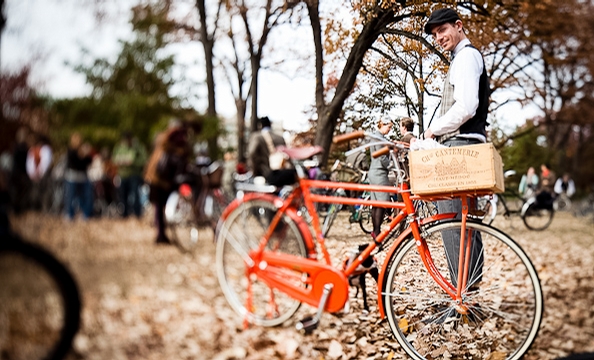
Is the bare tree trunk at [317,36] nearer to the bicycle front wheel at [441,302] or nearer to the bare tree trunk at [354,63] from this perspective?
the bare tree trunk at [354,63]

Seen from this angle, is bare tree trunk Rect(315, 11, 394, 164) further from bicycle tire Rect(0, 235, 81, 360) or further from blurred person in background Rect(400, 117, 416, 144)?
bicycle tire Rect(0, 235, 81, 360)

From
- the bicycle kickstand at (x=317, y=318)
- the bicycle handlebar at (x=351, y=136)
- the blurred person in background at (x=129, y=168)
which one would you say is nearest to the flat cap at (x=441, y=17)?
the bicycle handlebar at (x=351, y=136)

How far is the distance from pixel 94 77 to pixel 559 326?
3902mm

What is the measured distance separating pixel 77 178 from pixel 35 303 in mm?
482

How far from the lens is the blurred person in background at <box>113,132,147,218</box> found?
2125 mm

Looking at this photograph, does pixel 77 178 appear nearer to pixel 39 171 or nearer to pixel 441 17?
pixel 39 171

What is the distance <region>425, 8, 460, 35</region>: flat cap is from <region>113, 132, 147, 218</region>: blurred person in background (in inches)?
56.1

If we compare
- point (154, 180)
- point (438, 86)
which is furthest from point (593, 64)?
point (154, 180)

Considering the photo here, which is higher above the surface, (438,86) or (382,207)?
(438,86)

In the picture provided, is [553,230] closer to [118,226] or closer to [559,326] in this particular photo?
[559,326]

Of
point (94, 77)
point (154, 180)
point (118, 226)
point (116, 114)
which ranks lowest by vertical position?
point (118, 226)

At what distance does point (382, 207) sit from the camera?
9.66ft

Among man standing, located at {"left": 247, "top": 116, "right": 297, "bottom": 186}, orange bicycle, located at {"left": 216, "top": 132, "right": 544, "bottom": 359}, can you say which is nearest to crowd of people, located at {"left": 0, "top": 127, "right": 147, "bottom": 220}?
man standing, located at {"left": 247, "top": 116, "right": 297, "bottom": 186}

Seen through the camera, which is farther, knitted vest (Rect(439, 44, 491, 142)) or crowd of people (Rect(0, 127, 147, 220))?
knitted vest (Rect(439, 44, 491, 142))
